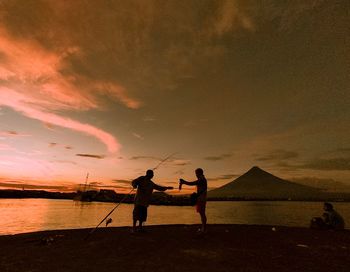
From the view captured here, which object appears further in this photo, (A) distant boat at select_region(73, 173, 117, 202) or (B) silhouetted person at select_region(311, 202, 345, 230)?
(A) distant boat at select_region(73, 173, 117, 202)

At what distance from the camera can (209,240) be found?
26.8ft

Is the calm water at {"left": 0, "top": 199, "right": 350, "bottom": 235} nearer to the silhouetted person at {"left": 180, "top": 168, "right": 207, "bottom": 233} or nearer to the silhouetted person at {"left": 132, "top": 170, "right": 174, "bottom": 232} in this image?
the silhouetted person at {"left": 132, "top": 170, "right": 174, "bottom": 232}

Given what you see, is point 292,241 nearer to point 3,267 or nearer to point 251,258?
point 251,258

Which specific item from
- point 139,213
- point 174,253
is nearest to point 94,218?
point 139,213

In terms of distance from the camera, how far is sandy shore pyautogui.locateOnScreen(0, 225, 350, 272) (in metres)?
5.33

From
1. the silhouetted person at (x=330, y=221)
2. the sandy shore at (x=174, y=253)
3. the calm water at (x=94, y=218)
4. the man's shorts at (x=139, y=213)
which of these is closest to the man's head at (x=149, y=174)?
the man's shorts at (x=139, y=213)

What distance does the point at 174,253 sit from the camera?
20.9 feet

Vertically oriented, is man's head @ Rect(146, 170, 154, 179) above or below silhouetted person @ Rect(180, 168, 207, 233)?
above

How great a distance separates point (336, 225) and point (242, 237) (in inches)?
210

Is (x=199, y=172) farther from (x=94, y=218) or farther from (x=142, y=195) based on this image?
(x=94, y=218)

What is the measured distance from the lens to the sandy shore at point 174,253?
5328mm

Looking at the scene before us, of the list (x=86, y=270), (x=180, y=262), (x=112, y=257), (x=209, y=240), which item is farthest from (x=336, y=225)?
(x=86, y=270)

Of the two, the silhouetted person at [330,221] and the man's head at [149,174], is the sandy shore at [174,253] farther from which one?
the silhouetted person at [330,221]

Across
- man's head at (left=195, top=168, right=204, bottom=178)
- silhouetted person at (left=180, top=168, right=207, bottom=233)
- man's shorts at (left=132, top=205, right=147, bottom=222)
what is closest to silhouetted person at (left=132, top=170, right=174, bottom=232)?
man's shorts at (left=132, top=205, right=147, bottom=222)
